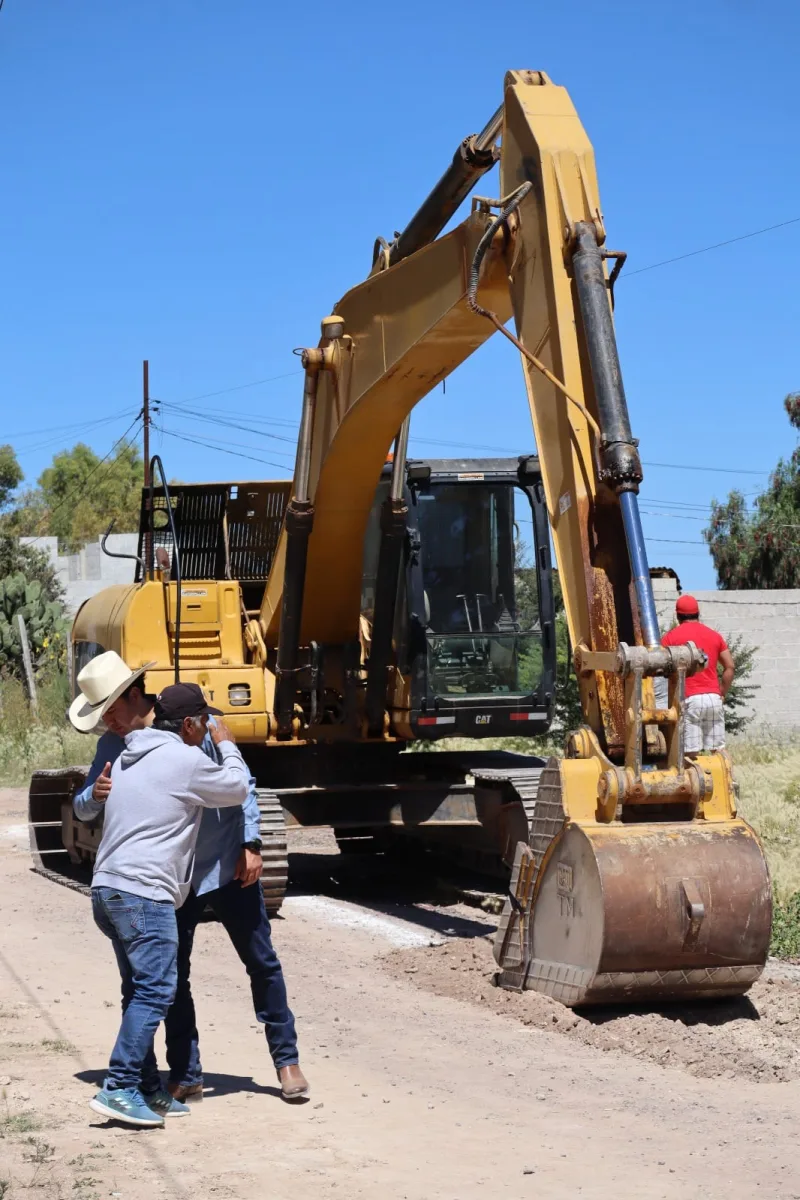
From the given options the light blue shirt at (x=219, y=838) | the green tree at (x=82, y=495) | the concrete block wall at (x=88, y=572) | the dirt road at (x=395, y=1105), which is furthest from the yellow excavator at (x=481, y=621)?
the green tree at (x=82, y=495)

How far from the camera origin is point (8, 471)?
62.8 meters

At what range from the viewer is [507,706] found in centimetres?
1242

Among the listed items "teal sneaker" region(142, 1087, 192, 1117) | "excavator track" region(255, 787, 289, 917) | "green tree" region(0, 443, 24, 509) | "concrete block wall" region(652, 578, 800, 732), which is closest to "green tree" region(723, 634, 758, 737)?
"concrete block wall" region(652, 578, 800, 732)

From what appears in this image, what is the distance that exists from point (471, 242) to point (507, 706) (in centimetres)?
419

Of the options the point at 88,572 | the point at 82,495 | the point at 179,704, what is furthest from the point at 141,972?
the point at 82,495

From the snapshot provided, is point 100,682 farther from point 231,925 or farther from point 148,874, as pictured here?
point 231,925

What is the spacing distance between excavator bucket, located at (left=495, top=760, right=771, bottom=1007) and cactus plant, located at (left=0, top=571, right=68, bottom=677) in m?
24.5

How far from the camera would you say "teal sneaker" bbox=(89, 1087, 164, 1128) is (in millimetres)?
6082

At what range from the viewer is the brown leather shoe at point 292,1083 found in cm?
650

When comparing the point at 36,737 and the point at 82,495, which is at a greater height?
the point at 82,495

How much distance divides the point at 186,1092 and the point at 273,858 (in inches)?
197

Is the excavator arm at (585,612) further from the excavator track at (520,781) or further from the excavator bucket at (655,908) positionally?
the excavator track at (520,781)

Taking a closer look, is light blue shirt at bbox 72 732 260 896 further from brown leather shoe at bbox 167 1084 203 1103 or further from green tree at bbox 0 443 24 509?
A: green tree at bbox 0 443 24 509

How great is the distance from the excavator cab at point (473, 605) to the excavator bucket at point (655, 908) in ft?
14.4
